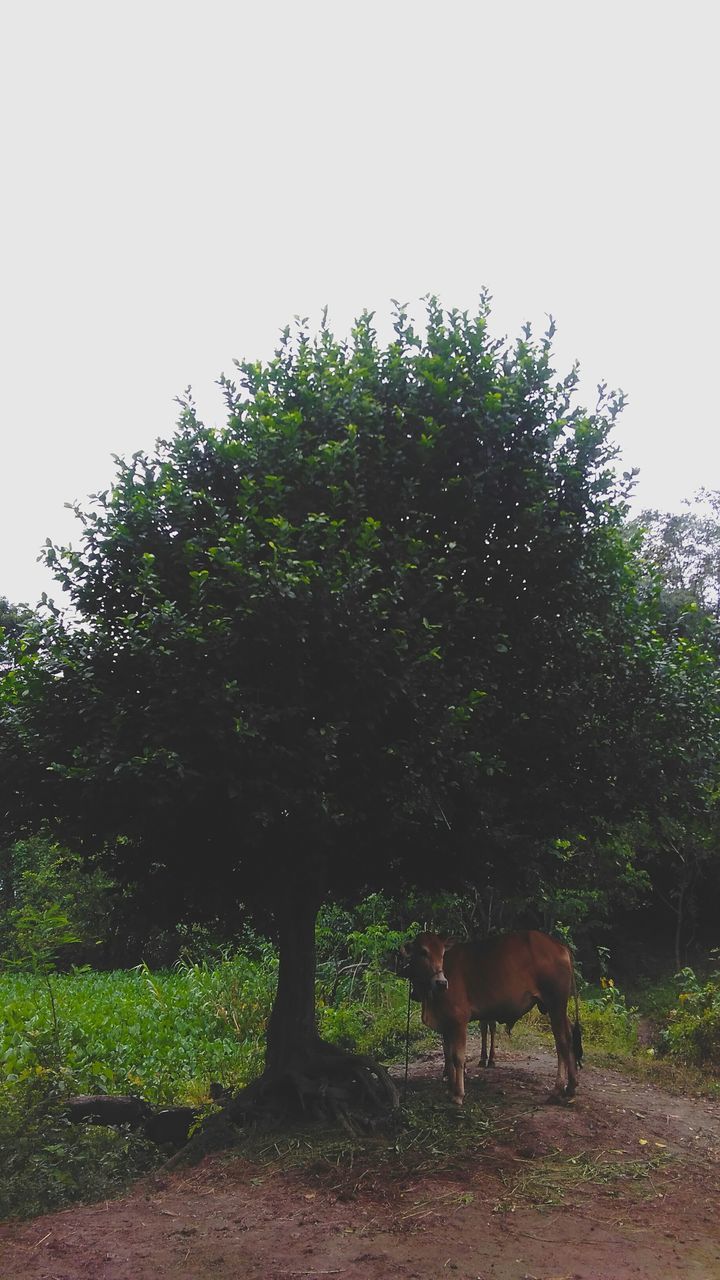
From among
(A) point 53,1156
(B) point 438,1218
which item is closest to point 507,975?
(B) point 438,1218

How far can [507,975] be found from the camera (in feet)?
26.4

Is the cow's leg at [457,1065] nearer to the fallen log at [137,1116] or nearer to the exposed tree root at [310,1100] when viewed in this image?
the exposed tree root at [310,1100]

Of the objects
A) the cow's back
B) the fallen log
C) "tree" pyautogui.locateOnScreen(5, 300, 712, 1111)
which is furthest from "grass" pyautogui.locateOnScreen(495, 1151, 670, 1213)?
the fallen log

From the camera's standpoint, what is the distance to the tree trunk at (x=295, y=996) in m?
A: 8.11

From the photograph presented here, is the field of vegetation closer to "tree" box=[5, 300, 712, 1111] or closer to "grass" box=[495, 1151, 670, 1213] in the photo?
"tree" box=[5, 300, 712, 1111]

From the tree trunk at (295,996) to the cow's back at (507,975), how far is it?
1.39m

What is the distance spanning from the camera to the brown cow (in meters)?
7.69

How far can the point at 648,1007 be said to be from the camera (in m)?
19.6

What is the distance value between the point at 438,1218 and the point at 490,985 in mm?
2670

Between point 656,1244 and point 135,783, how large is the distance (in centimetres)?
435

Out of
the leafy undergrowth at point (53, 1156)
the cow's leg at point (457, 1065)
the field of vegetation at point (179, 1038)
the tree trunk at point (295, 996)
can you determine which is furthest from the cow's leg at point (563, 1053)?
the leafy undergrowth at point (53, 1156)

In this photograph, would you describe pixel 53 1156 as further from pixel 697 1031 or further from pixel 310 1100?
pixel 697 1031

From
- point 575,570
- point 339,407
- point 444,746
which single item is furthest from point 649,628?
point 339,407

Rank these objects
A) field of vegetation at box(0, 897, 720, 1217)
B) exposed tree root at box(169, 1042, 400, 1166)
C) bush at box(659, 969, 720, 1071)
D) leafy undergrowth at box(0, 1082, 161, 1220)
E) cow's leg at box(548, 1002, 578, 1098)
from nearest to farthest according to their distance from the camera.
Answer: leafy undergrowth at box(0, 1082, 161, 1220)
field of vegetation at box(0, 897, 720, 1217)
exposed tree root at box(169, 1042, 400, 1166)
cow's leg at box(548, 1002, 578, 1098)
bush at box(659, 969, 720, 1071)
